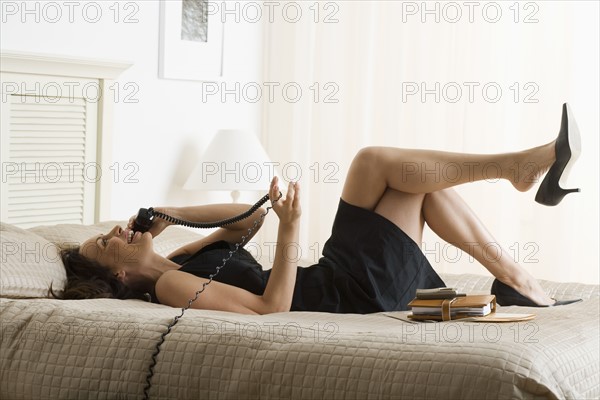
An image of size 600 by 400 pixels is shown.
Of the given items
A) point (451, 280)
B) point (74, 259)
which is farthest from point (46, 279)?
point (451, 280)

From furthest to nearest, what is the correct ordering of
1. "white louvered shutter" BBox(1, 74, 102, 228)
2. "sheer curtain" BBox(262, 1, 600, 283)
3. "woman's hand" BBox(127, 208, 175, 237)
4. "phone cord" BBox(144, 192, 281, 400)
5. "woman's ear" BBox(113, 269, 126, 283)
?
"sheer curtain" BBox(262, 1, 600, 283) < "white louvered shutter" BBox(1, 74, 102, 228) < "woman's hand" BBox(127, 208, 175, 237) < "woman's ear" BBox(113, 269, 126, 283) < "phone cord" BBox(144, 192, 281, 400)

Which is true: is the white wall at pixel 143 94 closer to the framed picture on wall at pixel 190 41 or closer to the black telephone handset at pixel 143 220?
the framed picture on wall at pixel 190 41

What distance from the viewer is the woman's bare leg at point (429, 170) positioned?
2406mm

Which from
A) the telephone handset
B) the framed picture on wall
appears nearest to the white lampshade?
the framed picture on wall

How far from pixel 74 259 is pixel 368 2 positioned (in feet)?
7.93

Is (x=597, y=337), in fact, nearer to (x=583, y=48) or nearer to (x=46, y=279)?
(x=46, y=279)

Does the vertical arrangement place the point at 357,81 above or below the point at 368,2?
below

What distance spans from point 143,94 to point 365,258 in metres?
1.79

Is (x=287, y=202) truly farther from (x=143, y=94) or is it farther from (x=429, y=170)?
(x=143, y=94)

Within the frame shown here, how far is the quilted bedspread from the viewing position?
1.73 meters

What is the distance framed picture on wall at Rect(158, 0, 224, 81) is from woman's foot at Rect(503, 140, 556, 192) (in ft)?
7.12

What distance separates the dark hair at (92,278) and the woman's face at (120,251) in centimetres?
2

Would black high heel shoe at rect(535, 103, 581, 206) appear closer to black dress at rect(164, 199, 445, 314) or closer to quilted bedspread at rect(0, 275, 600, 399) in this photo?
quilted bedspread at rect(0, 275, 600, 399)

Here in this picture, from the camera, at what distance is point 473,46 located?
427cm
